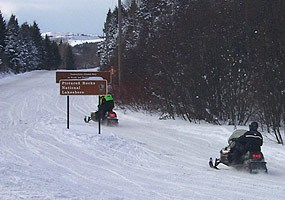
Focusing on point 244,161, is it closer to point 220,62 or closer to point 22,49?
point 220,62

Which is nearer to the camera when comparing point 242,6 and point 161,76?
point 242,6

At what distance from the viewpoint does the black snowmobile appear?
11.7m

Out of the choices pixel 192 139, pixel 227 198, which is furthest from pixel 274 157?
pixel 227 198

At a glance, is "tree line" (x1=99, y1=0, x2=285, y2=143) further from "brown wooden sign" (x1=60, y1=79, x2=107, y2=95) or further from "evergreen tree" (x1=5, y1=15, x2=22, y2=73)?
"evergreen tree" (x1=5, y1=15, x2=22, y2=73)

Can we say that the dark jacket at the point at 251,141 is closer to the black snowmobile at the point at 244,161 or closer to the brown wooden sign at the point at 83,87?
the black snowmobile at the point at 244,161

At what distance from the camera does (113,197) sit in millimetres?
8547

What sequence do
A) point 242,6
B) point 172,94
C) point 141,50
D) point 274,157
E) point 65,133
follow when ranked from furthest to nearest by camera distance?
point 141,50
point 172,94
point 242,6
point 65,133
point 274,157

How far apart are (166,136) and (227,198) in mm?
8979

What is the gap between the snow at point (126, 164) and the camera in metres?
9.12

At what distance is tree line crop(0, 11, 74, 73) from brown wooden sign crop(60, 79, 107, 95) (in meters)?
49.6

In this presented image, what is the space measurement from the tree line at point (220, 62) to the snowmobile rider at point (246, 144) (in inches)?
161

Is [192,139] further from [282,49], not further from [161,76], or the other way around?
[161,76]

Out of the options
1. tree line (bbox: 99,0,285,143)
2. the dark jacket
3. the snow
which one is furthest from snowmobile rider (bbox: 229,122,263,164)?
tree line (bbox: 99,0,285,143)

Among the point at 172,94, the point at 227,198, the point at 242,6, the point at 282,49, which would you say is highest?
the point at 242,6
